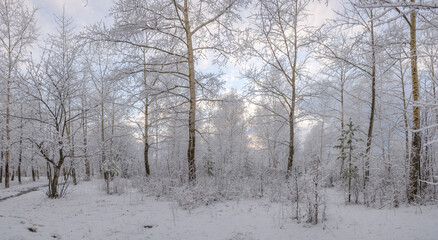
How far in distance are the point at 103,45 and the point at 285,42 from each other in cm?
710

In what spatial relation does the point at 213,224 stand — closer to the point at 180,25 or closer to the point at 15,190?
the point at 180,25

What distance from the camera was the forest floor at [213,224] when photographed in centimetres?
425

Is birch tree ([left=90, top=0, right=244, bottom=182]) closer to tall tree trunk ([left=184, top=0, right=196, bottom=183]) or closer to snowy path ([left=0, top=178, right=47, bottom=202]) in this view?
tall tree trunk ([left=184, top=0, right=196, bottom=183])

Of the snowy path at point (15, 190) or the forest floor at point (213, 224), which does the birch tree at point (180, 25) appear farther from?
the snowy path at point (15, 190)

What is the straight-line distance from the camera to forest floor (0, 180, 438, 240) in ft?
13.9

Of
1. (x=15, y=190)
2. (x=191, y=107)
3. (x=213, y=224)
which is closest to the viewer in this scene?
(x=213, y=224)

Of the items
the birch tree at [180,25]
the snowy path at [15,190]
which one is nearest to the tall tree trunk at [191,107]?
the birch tree at [180,25]

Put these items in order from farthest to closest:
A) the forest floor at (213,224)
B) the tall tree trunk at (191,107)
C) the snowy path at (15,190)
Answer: the snowy path at (15,190) < the tall tree trunk at (191,107) < the forest floor at (213,224)

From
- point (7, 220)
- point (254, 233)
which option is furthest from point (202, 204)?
point (7, 220)

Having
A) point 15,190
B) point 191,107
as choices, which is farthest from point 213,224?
point 15,190

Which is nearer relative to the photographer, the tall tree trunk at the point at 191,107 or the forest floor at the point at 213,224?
the forest floor at the point at 213,224

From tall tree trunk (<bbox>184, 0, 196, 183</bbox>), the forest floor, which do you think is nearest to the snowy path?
the forest floor

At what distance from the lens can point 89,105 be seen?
9.23 meters

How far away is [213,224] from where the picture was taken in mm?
5137
